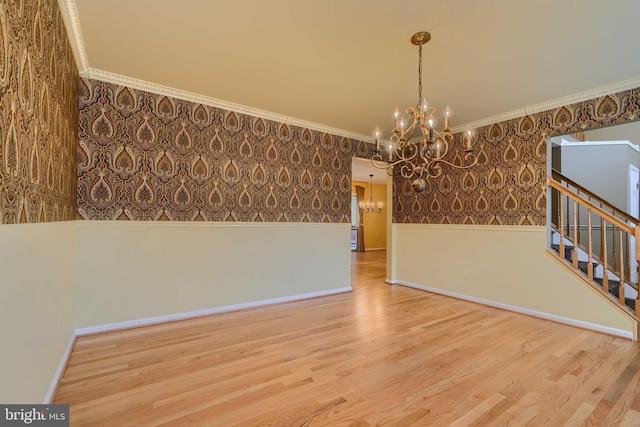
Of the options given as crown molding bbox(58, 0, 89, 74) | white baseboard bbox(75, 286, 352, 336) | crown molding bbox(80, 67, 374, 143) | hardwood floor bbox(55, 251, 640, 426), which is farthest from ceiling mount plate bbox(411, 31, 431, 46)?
white baseboard bbox(75, 286, 352, 336)

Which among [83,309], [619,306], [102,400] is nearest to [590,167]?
[619,306]

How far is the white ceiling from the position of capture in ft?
6.82

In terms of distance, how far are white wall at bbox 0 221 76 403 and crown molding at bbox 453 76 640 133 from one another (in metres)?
3.06

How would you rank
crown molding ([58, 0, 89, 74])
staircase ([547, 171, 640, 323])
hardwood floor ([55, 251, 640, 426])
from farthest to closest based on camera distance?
staircase ([547, 171, 640, 323])
crown molding ([58, 0, 89, 74])
hardwood floor ([55, 251, 640, 426])

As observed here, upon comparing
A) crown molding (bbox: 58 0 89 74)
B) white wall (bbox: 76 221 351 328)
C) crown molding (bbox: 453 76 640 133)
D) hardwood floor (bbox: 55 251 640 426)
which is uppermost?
crown molding (bbox: 58 0 89 74)

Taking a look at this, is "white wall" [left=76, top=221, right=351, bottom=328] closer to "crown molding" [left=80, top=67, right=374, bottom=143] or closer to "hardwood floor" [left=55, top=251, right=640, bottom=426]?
"hardwood floor" [left=55, top=251, right=640, bottom=426]

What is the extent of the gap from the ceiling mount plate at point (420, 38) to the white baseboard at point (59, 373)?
3.47m

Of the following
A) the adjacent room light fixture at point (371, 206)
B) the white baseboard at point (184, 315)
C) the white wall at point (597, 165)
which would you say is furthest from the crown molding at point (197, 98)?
the adjacent room light fixture at point (371, 206)

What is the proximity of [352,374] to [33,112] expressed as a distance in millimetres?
2524

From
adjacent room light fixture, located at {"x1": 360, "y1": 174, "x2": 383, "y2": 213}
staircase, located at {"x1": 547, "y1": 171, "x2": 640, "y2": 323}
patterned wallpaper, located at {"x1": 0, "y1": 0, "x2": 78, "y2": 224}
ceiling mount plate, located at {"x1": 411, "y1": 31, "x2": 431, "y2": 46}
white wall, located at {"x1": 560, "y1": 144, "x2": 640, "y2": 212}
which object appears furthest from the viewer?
adjacent room light fixture, located at {"x1": 360, "y1": 174, "x2": 383, "y2": 213}

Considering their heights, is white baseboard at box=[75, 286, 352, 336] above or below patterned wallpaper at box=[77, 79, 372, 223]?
below

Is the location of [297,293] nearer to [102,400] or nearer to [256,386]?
[256,386]

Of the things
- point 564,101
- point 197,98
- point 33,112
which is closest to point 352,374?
point 33,112

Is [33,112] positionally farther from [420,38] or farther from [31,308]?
[420,38]
